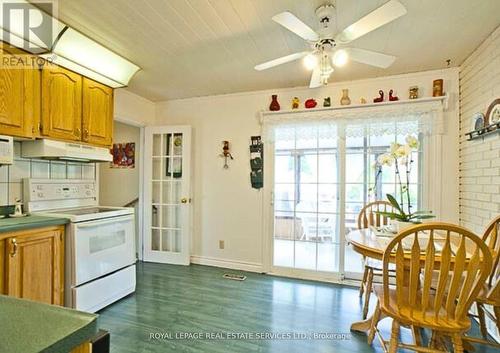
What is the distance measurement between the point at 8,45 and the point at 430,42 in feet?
11.3

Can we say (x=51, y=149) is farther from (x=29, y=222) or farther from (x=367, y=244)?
(x=367, y=244)

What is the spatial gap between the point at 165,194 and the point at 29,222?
2.08 m

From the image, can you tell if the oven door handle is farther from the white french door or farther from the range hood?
the white french door

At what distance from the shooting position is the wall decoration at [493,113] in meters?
2.15

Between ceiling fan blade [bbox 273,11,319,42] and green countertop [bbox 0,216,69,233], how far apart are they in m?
2.18

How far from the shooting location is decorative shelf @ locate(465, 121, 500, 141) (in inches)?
84.1

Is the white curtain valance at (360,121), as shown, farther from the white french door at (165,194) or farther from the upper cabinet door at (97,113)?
the upper cabinet door at (97,113)

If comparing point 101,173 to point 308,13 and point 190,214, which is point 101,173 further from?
point 308,13

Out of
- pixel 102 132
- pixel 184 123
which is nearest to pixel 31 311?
Answer: pixel 102 132

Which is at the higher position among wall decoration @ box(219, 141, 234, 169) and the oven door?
wall decoration @ box(219, 141, 234, 169)

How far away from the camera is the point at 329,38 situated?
1826 mm

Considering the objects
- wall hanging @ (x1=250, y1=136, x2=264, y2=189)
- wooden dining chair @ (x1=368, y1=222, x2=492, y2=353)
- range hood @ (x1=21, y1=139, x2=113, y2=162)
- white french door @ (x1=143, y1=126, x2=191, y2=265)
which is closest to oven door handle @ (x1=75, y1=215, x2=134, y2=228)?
range hood @ (x1=21, y1=139, x2=113, y2=162)

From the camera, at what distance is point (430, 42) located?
2387 mm

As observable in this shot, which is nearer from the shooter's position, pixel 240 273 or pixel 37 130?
pixel 37 130
